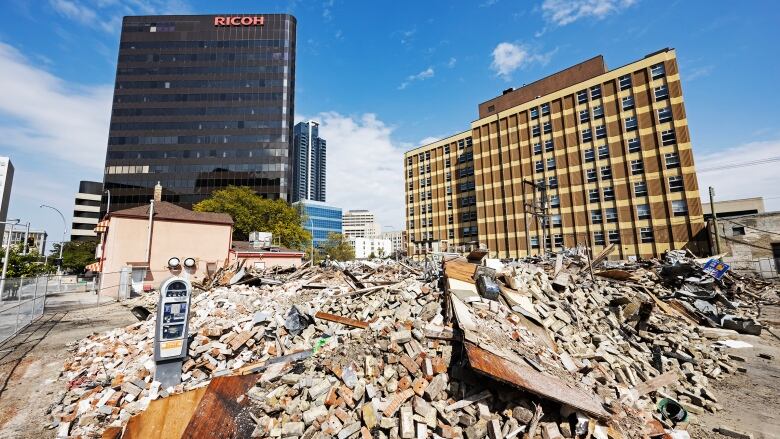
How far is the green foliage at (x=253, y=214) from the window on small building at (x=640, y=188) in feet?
154

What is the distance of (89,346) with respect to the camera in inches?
424

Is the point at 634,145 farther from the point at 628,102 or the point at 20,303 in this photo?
the point at 20,303

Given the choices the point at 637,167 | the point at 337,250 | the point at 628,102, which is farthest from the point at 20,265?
the point at 628,102

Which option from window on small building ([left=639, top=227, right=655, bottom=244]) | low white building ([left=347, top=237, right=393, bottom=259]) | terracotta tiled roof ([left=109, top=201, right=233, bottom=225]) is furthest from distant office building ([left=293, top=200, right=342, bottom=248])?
window on small building ([left=639, top=227, right=655, bottom=244])

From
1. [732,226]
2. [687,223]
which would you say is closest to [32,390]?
[732,226]

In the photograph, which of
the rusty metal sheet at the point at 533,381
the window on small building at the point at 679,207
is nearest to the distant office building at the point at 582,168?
the window on small building at the point at 679,207

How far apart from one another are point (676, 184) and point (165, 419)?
51.2 metres

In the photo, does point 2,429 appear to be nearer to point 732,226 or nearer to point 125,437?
point 125,437

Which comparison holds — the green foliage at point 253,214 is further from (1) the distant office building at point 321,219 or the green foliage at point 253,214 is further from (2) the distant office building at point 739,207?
(1) the distant office building at point 321,219

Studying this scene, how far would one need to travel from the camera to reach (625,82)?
4303 cm

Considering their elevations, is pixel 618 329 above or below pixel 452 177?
below

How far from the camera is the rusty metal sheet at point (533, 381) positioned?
17.9 ft

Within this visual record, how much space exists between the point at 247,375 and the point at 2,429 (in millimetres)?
4539

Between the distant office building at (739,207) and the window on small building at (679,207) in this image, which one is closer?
the window on small building at (679,207)
